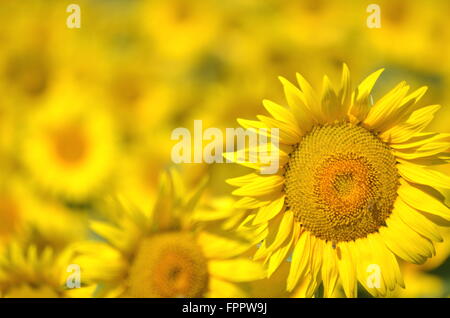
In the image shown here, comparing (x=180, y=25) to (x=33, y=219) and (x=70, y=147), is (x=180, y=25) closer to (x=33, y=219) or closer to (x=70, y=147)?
(x=70, y=147)

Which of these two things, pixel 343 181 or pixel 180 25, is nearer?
pixel 343 181

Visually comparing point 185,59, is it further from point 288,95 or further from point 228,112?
point 288,95

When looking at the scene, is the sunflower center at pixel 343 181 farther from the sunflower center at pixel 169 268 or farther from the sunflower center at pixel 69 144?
the sunflower center at pixel 69 144

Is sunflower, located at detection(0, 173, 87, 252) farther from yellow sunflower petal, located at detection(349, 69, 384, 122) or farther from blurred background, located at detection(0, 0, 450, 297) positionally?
yellow sunflower petal, located at detection(349, 69, 384, 122)

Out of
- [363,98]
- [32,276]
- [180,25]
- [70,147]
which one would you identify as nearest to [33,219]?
[70,147]

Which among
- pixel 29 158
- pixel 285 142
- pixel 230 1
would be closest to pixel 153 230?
pixel 285 142

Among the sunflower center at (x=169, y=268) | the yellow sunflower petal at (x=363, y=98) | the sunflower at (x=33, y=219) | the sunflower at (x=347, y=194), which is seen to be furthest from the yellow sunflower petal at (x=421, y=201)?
the sunflower at (x=33, y=219)
